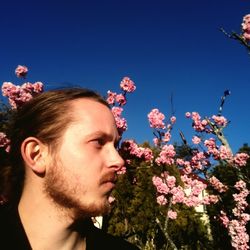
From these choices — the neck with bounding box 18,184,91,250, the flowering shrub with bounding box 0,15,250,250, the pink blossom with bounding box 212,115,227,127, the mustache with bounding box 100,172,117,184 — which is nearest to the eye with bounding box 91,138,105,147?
the mustache with bounding box 100,172,117,184

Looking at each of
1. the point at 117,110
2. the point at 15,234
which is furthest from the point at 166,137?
the point at 15,234

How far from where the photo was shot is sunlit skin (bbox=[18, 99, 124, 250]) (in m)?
1.73

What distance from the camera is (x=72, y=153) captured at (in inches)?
69.7

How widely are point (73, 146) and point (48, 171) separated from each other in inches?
7.7


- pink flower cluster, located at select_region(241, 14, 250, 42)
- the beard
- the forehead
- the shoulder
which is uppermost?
pink flower cluster, located at select_region(241, 14, 250, 42)

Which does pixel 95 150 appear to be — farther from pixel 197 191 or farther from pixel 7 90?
pixel 197 191

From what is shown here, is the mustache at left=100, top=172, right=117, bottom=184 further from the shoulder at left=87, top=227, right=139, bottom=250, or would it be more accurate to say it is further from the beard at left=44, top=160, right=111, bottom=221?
the shoulder at left=87, top=227, right=139, bottom=250

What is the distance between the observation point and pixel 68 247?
70.0 inches

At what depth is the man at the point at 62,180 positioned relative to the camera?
1727 millimetres

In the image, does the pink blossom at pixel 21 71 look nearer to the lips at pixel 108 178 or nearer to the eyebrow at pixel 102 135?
the eyebrow at pixel 102 135

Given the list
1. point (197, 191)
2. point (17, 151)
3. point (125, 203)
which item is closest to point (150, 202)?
point (125, 203)

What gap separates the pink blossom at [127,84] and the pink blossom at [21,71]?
1795 millimetres

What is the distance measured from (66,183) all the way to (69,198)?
0.08m

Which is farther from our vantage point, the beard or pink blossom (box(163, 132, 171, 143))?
pink blossom (box(163, 132, 171, 143))
